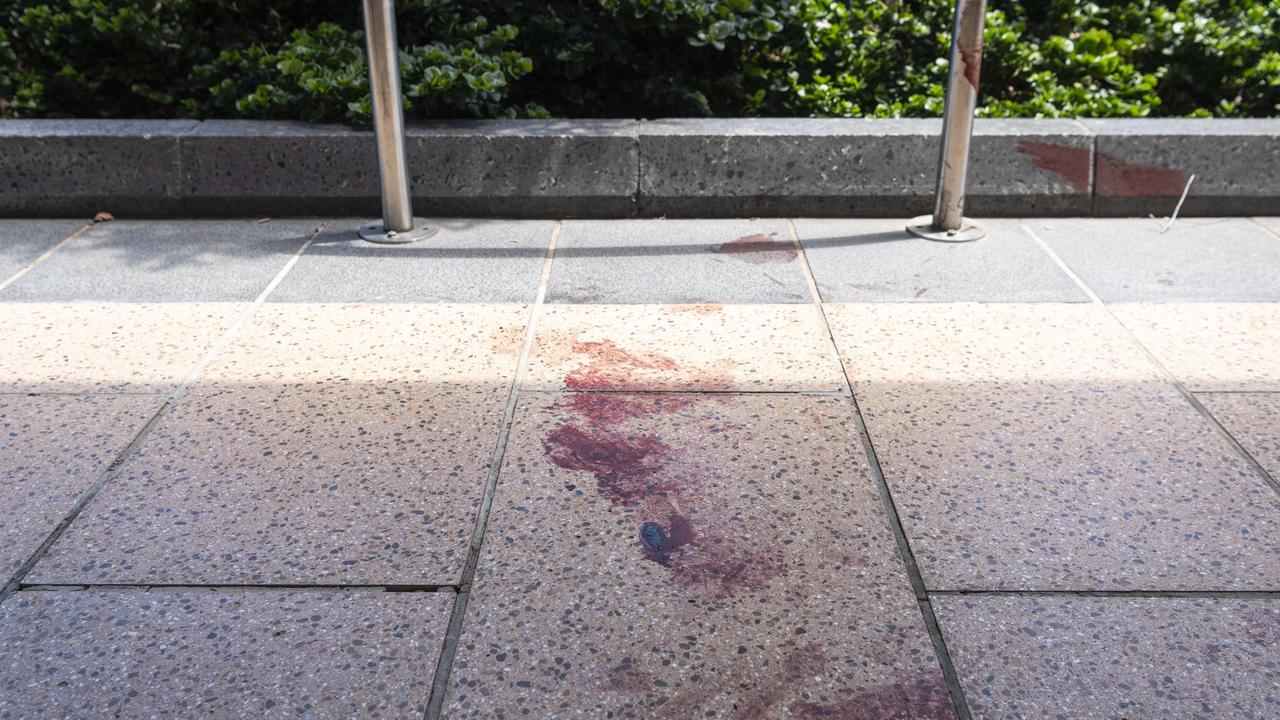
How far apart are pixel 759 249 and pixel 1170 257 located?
178cm

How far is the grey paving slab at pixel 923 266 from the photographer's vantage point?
4242 mm

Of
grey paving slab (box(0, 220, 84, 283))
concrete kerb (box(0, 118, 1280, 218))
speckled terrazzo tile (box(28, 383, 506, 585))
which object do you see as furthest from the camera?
concrete kerb (box(0, 118, 1280, 218))

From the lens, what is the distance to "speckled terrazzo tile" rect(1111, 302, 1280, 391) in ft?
11.6

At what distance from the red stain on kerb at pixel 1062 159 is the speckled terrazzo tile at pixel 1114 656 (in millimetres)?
3070

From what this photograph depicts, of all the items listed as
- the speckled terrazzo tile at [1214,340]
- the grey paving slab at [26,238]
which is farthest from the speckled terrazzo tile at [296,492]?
the speckled terrazzo tile at [1214,340]

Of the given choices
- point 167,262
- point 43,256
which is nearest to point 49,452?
point 167,262

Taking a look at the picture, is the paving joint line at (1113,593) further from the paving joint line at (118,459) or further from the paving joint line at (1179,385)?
the paving joint line at (118,459)

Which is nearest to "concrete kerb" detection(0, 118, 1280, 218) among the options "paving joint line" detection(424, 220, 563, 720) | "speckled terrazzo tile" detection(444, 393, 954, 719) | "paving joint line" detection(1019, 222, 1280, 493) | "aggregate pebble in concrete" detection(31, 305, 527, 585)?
"paving joint line" detection(1019, 222, 1280, 493)

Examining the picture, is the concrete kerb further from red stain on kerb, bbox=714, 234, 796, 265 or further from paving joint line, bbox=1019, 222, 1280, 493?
paving joint line, bbox=1019, 222, 1280, 493

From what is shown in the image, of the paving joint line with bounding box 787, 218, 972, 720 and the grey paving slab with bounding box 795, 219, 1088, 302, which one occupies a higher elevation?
the grey paving slab with bounding box 795, 219, 1088, 302

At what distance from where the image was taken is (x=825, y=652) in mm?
2266

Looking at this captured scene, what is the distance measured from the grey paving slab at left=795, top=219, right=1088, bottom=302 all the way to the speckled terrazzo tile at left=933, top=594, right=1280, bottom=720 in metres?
1.95

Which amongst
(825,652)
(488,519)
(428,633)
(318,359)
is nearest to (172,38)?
(318,359)

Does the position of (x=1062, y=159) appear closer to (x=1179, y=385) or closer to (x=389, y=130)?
(x=1179, y=385)
